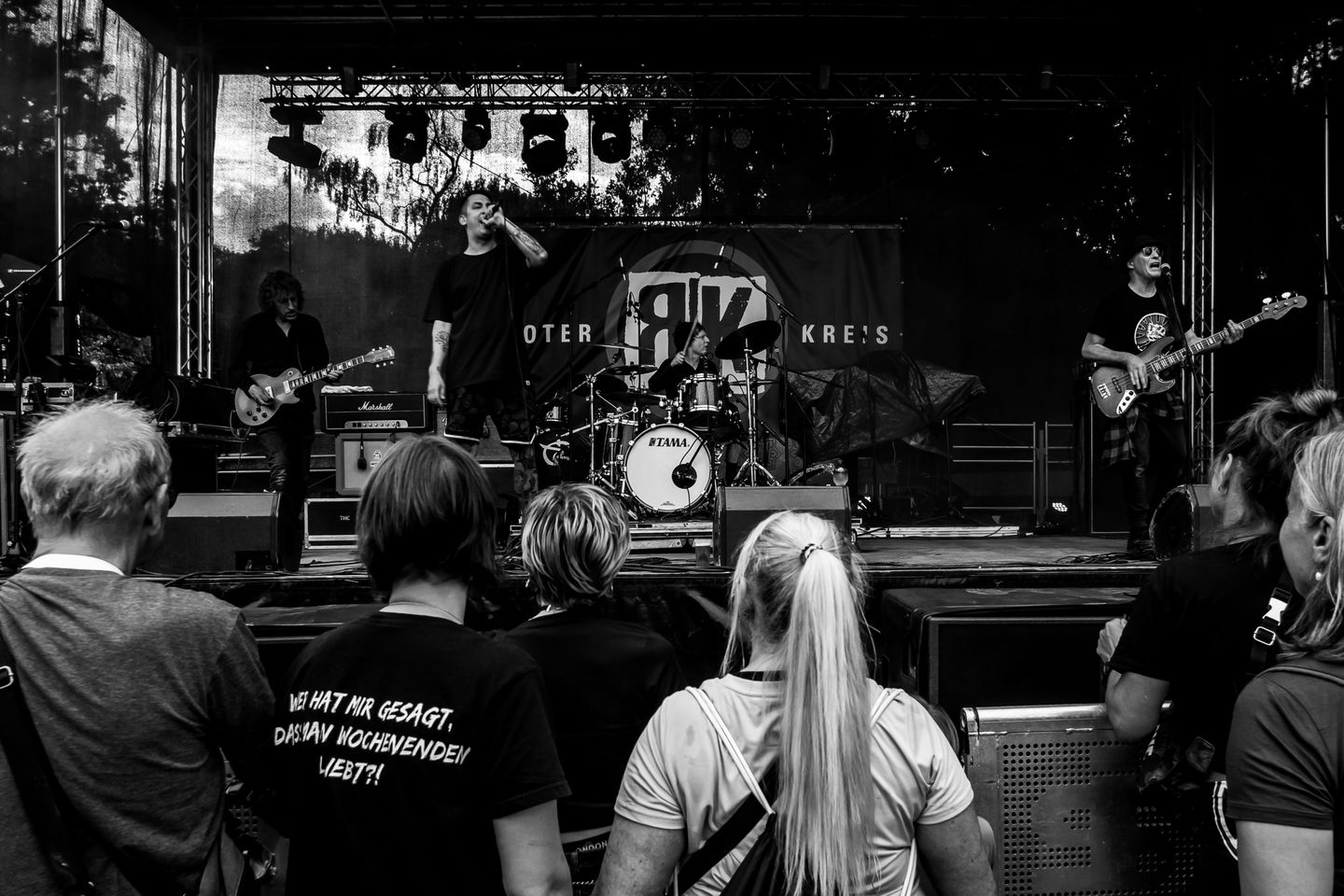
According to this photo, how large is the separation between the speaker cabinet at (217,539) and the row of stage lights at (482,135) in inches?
215

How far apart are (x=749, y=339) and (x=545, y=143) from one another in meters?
3.19

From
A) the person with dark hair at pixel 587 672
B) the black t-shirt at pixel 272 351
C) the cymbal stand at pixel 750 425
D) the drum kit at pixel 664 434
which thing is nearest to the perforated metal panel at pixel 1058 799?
the person with dark hair at pixel 587 672

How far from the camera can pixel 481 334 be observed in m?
6.20

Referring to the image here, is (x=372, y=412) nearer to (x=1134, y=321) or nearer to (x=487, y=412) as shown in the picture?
(x=487, y=412)

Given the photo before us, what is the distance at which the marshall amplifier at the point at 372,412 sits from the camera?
741 centimetres

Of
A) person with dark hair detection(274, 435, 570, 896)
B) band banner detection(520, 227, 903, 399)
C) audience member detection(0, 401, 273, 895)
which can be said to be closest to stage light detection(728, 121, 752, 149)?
band banner detection(520, 227, 903, 399)

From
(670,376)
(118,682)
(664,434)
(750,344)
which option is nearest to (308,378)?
(664,434)

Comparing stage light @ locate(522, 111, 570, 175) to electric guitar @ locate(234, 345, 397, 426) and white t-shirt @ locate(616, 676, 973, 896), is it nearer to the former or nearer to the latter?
electric guitar @ locate(234, 345, 397, 426)

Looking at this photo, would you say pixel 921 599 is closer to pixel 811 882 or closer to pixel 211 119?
pixel 811 882

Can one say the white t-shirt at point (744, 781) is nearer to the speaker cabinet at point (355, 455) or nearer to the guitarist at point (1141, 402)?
the guitarist at point (1141, 402)

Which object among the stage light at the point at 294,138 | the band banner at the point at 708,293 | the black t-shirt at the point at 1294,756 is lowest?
the black t-shirt at the point at 1294,756

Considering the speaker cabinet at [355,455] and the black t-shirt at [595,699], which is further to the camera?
the speaker cabinet at [355,455]

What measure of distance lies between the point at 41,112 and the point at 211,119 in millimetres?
2385

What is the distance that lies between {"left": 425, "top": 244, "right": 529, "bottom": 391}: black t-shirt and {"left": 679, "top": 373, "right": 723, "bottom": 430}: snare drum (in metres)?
2.21
